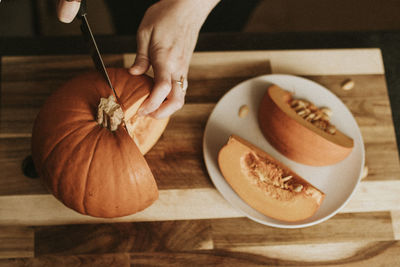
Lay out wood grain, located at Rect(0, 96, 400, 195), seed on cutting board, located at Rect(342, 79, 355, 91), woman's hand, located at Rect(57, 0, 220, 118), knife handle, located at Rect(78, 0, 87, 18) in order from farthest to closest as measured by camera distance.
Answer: seed on cutting board, located at Rect(342, 79, 355, 91) → wood grain, located at Rect(0, 96, 400, 195) → woman's hand, located at Rect(57, 0, 220, 118) → knife handle, located at Rect(78, 0, 87, 18)

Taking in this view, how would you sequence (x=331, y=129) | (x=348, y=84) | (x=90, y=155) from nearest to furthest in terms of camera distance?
(x=90, y=155) → (x=331, y=129) → (x=348, y=84)

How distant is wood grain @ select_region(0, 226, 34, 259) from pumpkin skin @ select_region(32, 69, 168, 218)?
0.65ft

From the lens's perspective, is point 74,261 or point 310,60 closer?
point 74,261

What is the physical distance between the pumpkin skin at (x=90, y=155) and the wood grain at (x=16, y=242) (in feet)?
0.65

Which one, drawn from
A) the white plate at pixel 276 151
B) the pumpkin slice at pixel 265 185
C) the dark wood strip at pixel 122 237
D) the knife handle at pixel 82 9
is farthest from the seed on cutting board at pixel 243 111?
the knife handle at pixel 82 9

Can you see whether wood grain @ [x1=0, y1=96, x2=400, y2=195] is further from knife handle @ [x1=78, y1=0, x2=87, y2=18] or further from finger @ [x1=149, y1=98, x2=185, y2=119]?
knife handle @ [x1=78, y1=0, x2=87, y2=18]

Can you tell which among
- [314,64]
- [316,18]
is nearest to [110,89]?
[314,64]

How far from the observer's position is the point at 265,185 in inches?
37.8

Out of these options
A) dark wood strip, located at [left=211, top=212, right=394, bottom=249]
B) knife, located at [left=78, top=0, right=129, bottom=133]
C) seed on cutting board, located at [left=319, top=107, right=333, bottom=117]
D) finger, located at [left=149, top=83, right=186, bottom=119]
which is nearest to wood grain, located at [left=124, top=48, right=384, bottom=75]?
seed on cutting board, located at [left=319, top=107, right=333, bottom=117]

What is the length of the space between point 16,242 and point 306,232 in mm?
819

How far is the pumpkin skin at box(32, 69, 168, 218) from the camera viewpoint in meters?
0.82

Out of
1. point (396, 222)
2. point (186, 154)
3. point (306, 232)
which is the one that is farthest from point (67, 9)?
point (396, 222)

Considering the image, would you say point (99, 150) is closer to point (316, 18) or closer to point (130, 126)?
point (130, 126)

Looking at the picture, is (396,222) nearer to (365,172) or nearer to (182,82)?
(365,172)
